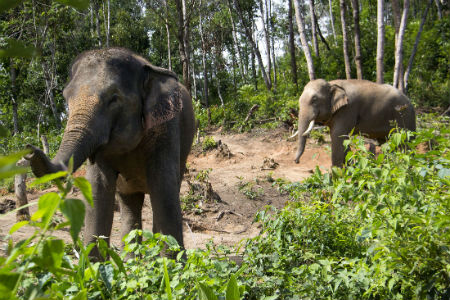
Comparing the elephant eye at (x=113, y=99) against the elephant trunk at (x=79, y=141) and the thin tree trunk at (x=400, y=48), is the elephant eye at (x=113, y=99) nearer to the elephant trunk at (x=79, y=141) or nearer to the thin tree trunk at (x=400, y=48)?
the elephant trunk at (x=79, y=141)

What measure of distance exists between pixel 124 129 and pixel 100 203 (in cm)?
67

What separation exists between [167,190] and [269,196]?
4865 millimetres

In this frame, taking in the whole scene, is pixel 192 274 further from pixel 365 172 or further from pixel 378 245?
pixel 365 172

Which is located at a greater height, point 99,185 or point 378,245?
point 99,185

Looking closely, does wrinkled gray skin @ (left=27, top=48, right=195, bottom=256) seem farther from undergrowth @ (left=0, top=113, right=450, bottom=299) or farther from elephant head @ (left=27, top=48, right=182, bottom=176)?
undergrowth @ (left=0, top=113, right=450, bottom=299)

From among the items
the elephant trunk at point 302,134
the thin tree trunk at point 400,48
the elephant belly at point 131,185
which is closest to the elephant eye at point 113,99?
the elephant belly at point 131,185

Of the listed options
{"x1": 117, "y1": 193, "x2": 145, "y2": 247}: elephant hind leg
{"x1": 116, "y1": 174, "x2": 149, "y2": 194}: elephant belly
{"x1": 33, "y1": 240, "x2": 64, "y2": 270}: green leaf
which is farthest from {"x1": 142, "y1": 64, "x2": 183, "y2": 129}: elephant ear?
{"x1": 33, "y1": 240, "x2": 64, "y2": 270}: green leaf

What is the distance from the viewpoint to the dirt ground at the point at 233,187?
6703mm

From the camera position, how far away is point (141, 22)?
1235 inches

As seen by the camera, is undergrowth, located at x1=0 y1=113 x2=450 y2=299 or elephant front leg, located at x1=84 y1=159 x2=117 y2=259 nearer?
undergrowth, located at x1=0 y1=113 x2=450 y2=299

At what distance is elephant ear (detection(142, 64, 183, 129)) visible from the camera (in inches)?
157

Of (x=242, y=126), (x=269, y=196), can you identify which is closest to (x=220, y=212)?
(x=269, y=196)

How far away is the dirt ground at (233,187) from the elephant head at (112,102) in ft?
4.80

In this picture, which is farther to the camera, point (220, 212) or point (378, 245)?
point (220, 212)
